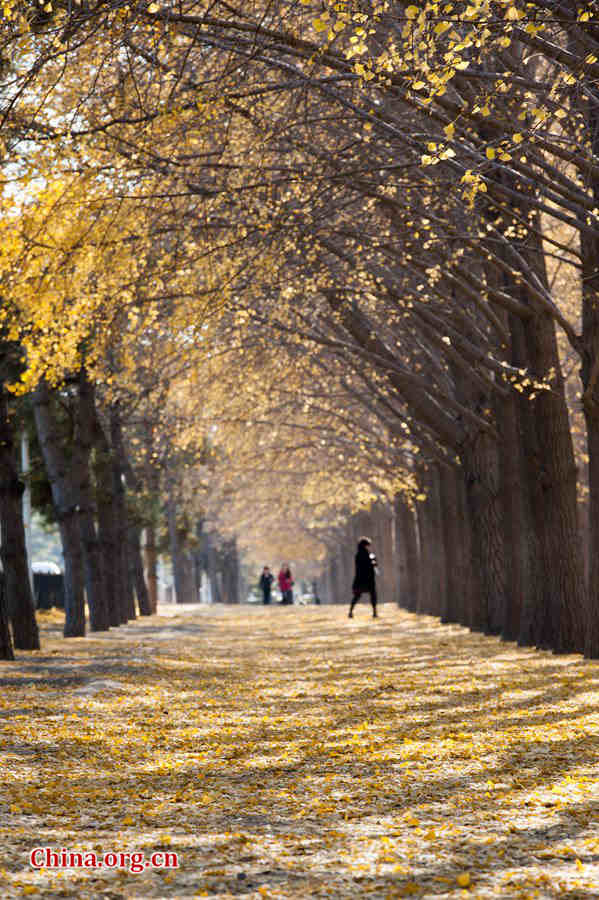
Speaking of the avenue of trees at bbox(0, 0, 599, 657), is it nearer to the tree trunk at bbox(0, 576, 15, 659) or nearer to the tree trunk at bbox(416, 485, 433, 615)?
the tree trunk at bbox(0, 576, 15, 659)

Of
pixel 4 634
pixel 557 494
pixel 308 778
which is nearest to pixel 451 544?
pixel 557 494

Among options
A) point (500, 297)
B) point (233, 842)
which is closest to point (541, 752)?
point (233, 842)

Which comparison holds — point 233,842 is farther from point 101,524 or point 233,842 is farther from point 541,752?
point 101,524

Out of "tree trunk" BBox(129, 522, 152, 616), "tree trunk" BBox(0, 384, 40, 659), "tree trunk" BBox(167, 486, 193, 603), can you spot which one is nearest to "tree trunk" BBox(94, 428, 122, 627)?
"tree trunk" BBox(129, 522, 152, 616)

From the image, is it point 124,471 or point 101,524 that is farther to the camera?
point 124,471

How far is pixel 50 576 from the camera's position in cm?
3816

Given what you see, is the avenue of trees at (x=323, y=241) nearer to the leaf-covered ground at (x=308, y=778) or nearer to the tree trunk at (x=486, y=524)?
the tree trunk at (x=486, y=524)

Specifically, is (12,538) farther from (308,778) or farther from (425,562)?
(425,562)

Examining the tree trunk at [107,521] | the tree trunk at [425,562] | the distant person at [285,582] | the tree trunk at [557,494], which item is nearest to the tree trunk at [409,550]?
the tree trunk at [425,562]

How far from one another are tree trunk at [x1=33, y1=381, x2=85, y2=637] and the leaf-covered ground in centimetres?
610

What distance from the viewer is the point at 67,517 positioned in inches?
885

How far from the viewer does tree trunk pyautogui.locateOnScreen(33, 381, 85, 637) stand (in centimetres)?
2234

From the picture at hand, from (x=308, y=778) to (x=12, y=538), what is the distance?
1062cm

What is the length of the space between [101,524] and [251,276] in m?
12.1
